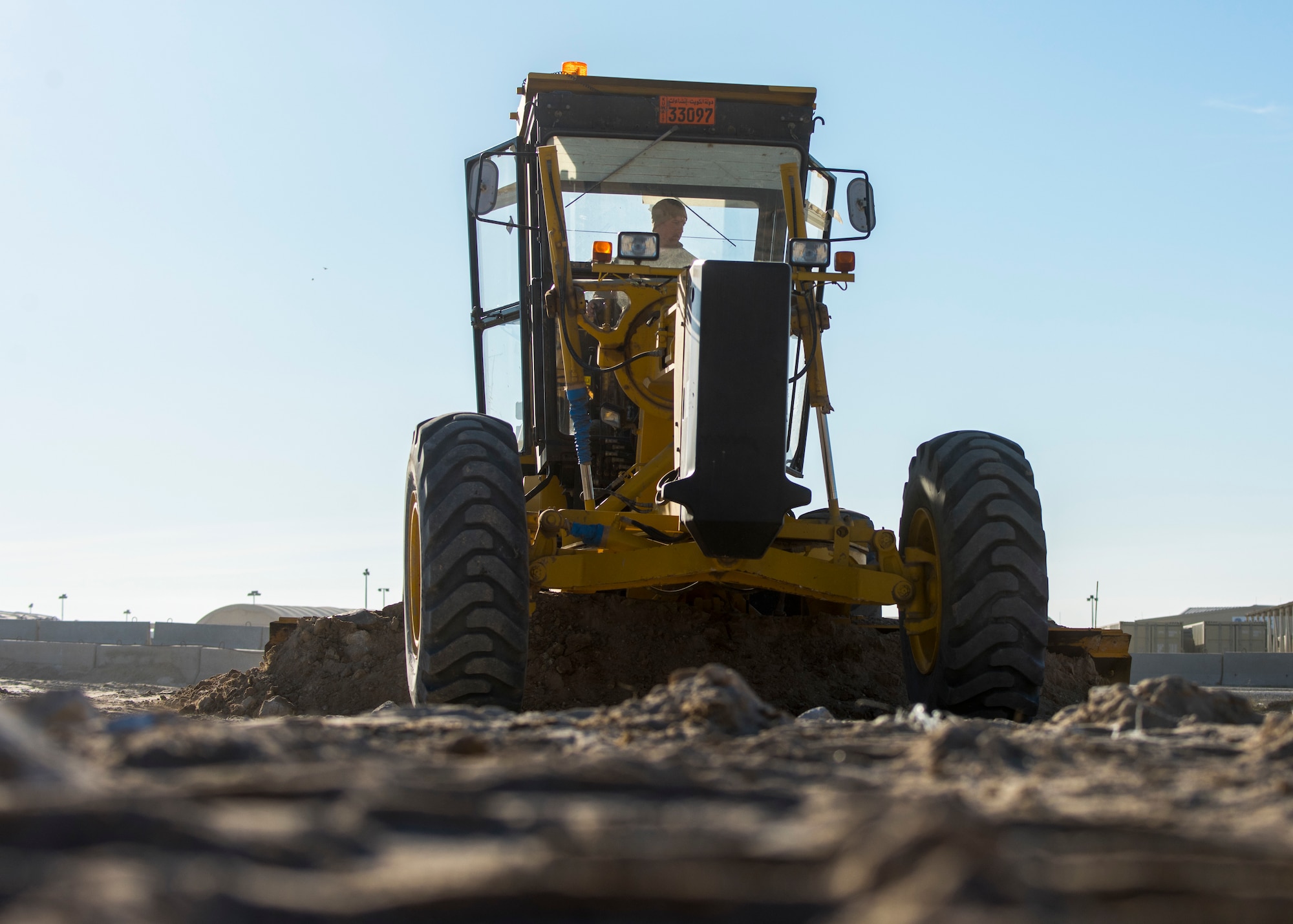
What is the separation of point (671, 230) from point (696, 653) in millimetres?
2156

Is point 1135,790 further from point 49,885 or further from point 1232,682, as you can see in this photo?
point 1232,682

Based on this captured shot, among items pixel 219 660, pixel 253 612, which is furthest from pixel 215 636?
pixel 253 612

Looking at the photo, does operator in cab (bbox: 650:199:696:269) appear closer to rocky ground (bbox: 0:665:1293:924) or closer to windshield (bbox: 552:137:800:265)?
windshield (bbox: 552:137:800:265)

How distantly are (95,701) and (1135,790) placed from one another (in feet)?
27.7

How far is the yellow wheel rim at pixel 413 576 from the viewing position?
5.42 meters

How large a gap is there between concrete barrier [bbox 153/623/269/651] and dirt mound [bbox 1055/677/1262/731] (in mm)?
14672

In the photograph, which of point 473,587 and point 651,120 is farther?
point 651,120

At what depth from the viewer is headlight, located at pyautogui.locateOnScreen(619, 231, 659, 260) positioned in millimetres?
5406

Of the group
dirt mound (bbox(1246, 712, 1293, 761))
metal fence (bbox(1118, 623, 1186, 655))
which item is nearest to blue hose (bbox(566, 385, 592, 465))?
dirt mound (bbox(1246, 712, 1293, 761))

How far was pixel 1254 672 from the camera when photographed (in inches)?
488

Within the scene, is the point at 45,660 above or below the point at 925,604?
below

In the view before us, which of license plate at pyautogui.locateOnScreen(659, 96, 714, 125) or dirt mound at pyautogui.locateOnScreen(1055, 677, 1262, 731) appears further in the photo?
license plate at pyautogui.locateOnScreen(659, 96, 714, 125)

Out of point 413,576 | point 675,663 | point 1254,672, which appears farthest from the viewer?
point 1254,672

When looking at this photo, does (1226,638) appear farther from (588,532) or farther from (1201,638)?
(588,532)
